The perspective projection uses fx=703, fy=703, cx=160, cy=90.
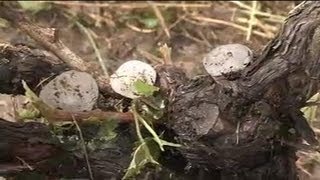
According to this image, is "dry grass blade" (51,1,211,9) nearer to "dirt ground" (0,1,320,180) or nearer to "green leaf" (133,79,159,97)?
"dirt ground" (0,1,320,180)

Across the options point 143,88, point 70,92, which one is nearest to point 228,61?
point 143,88

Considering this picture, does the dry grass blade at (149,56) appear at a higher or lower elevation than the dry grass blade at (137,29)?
lower

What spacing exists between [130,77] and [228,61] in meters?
0.17

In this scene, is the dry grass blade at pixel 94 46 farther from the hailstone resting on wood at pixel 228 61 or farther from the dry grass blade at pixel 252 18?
the hailstone resting on wood at pixel 228 61

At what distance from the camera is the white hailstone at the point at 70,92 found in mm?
1165

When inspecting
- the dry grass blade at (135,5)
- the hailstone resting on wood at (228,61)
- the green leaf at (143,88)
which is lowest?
the green leaf at (143,88)

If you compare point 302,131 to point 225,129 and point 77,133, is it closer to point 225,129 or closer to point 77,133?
point 225,129

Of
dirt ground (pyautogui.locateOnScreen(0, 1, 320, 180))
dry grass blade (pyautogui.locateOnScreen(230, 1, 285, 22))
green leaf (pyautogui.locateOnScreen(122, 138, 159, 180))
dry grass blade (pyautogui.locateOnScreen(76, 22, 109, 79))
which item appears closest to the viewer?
green leaf (pyautogui.locateOnScreen(122, 138, 159, 180))

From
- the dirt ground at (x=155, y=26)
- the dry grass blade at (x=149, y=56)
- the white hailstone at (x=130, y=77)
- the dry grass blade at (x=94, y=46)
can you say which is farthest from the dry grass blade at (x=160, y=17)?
the white hailstone at (x=130, y=77)

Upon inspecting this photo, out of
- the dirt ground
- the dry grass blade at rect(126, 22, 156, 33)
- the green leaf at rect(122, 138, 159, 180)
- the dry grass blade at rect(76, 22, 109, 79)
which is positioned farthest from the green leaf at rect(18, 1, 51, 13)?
the green leaf at rect(122, 138, 159, 180)

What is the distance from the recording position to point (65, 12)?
6.64 feet

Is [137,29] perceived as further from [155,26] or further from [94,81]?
[94,81]

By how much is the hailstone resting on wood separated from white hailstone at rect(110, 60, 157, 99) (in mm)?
100

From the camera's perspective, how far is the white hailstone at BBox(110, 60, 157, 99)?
119cm
